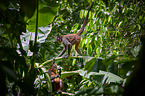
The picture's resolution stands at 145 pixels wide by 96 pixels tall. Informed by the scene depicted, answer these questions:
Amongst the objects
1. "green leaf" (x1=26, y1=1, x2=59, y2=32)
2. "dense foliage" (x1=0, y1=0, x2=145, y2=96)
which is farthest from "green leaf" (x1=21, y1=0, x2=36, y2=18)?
"green leaf" (x1=26, y1=1, x2=59, y2=32)

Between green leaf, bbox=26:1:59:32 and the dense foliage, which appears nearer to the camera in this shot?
the dense foliage

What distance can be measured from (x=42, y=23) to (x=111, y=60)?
80 cm

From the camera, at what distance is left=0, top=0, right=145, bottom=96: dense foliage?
67 centimetres

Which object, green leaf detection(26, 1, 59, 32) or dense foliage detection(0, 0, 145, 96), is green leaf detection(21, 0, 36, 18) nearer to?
dense foliage detection(0, 0, 145, 96)

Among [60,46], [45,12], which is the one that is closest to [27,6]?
[45,12]

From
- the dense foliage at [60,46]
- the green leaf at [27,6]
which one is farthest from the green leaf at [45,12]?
the green leaf at [27,6]

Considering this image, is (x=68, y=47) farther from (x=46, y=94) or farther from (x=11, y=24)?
(x=11, y=24)

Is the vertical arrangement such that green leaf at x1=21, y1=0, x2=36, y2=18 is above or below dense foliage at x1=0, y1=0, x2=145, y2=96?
above

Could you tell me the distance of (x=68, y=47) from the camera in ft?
9.04

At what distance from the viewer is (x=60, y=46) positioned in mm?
3350

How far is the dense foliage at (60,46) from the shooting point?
0.67 meters

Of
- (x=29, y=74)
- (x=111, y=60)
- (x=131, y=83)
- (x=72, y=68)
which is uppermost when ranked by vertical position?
(x=131, y=83)

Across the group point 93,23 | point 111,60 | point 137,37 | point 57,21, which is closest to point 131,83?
point 111,60

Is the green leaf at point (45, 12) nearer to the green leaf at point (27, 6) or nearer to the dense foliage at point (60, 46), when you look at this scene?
Answer: the dense foliage at point (60, 46)
